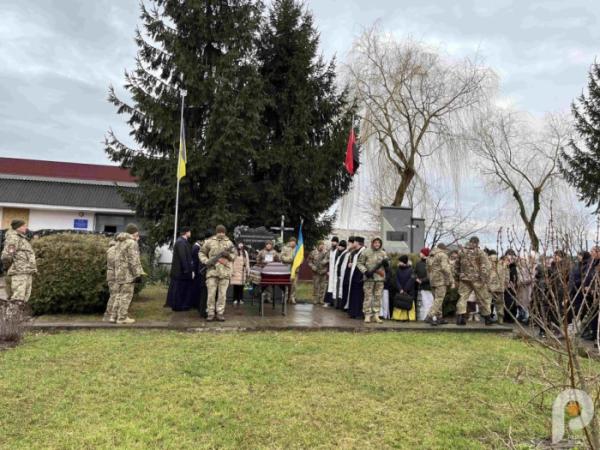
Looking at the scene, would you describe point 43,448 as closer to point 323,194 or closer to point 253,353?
point 253,353

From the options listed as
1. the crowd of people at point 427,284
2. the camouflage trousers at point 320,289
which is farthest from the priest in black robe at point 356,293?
the camouflage trousers at point 320,289

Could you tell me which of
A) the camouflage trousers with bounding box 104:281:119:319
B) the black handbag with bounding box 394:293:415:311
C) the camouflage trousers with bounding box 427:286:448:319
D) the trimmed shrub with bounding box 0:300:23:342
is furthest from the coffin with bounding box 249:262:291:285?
the trimmed shrub with bounding box 0:300:23:342

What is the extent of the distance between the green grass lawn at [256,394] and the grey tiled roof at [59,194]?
22.5m

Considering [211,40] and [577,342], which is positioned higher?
[211,40]

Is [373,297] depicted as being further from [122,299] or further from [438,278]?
[122,299]

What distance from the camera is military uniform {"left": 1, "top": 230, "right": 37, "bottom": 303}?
8984 millimetres

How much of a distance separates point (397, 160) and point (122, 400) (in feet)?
63.1

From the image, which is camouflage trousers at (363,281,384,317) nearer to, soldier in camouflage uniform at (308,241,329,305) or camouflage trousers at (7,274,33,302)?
soldier in camouflage uniform at (308,241,329,305)

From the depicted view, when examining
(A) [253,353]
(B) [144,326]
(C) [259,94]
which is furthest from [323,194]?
(A) [253,353]

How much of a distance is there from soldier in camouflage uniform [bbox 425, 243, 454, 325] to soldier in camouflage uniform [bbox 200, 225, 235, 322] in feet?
14.9

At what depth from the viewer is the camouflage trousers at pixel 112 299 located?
31.9 feet

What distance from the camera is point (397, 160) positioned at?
74.2 feet

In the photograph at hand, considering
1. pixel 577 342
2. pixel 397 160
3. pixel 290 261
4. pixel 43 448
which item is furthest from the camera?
pixel 397 160

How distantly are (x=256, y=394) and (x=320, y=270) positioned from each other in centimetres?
903
